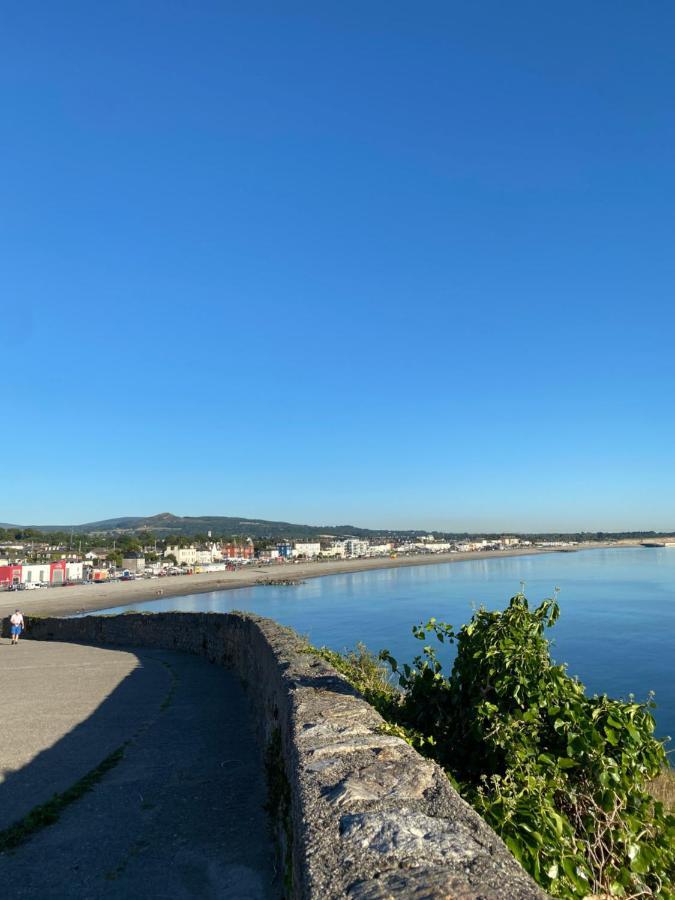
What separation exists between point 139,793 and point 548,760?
3.54 metres

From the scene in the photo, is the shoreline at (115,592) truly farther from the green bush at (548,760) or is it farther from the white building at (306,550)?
the white building at (306,550)

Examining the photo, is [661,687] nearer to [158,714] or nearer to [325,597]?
[158,714]

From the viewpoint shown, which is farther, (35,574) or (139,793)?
(35,574)

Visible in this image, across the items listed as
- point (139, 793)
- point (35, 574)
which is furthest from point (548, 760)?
point (35, 574)

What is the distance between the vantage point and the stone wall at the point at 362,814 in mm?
2119

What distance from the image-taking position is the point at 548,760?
370 centimetres

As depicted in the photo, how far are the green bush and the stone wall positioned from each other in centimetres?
53

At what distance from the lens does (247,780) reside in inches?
224

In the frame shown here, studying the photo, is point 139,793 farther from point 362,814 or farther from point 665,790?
point 665,790

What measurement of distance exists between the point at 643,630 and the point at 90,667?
31.2m

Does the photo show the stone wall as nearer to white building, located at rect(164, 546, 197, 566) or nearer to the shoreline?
the shoreline

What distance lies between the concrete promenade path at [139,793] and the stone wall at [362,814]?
40 cm

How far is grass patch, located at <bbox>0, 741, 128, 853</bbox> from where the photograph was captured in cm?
443

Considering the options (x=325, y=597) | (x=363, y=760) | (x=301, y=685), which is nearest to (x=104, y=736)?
(x=301, y=685)
